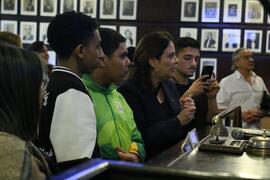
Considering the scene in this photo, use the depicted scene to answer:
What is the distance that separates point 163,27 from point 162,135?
3.22m

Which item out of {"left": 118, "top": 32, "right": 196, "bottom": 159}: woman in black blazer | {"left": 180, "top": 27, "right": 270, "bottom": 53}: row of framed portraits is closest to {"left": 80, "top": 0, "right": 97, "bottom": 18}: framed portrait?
{"left": 180, "top": 27, "right": 270, "bottom": 53}: row of framed portraits

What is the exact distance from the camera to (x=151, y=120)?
7.60 ft

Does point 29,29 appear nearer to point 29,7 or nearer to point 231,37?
point 29,7

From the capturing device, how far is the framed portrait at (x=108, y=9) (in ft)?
17.6

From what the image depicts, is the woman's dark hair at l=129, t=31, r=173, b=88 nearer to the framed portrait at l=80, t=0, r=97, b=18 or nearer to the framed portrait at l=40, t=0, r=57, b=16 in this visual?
the framed portrait at l=80, t=0, r=97, b=18

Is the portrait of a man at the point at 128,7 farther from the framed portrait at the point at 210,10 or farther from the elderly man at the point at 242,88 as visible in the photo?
the elderly man at the point at 242,88

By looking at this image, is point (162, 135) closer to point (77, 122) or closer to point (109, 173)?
point (77, 122)

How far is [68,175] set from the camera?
3.55ft

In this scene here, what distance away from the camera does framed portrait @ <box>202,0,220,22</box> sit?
17.1 ft

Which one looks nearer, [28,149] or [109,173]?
[28,149]

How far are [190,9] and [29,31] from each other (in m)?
1.92

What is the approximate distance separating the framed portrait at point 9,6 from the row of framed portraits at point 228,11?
205 centimetres

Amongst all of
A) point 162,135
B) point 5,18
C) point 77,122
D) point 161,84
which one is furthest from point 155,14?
point 77,122

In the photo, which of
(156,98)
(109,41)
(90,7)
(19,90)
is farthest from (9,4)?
(19,90)
